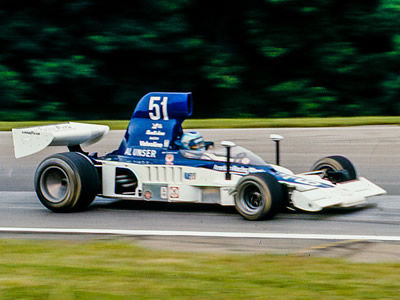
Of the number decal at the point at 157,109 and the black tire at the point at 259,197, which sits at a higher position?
the number decal at the point at 157,109

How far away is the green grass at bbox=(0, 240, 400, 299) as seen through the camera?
490cm

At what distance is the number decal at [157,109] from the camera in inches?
364

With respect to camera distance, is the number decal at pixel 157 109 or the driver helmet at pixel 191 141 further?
the number decal at pixel 157 109

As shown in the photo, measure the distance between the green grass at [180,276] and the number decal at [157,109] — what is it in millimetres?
2866

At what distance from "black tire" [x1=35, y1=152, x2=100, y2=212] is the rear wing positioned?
1.22 feet

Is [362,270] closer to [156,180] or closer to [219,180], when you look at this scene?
[219,180]

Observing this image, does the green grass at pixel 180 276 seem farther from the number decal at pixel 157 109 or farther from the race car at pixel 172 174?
the number decal at pixel 157 109

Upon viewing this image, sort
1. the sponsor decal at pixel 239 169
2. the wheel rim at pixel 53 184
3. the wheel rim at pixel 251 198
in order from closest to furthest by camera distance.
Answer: the wheel rim at pixel 251 198
the sponsor decal at pixel 239 169
the wheel rim at pixel 53 184

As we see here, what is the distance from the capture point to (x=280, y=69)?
67.6ft

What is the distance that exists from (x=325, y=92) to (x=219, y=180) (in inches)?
450

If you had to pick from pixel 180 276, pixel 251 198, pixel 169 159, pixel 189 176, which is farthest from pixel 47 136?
pixel 180 276

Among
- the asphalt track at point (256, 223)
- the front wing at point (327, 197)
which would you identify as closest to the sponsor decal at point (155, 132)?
the asphalt track at point (256, 223)

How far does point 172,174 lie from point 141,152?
0.57 metres

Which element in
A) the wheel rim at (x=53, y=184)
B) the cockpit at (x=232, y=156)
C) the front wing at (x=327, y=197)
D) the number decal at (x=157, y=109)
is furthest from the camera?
the number decal at (x=157, y=109)
